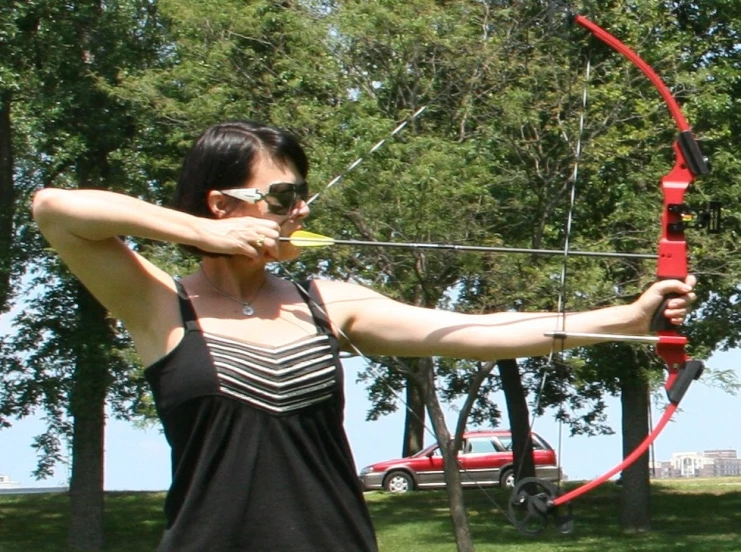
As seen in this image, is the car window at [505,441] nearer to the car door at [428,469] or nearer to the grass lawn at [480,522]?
the grass lawn at [480,522]

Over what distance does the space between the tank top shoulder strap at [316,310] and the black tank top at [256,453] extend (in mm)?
90

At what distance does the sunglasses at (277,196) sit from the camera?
2.00m

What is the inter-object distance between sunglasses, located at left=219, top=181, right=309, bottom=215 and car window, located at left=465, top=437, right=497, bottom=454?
1957cm

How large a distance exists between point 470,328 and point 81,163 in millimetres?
14170

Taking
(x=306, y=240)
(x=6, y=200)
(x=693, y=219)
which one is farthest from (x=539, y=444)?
(x=306, y=240)

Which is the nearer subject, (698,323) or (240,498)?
(240,498)

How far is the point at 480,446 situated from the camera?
853 inches

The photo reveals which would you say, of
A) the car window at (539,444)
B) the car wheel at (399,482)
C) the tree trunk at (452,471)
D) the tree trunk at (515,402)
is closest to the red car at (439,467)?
the car wheel at (399,482)

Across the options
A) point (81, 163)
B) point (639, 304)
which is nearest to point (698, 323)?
point (81, 163)

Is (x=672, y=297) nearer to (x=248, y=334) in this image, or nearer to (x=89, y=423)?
(x=248, y=334)

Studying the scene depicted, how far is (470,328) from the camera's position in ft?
6.78

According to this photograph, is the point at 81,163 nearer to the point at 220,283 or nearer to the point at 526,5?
the point at 526,5

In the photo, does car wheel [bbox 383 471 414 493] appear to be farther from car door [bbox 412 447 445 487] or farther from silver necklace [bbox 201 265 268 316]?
silver necklace [bbox 201 265 268 316]

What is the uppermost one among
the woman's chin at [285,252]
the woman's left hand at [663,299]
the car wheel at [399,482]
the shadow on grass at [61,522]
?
the woman's chin at [285,252]
